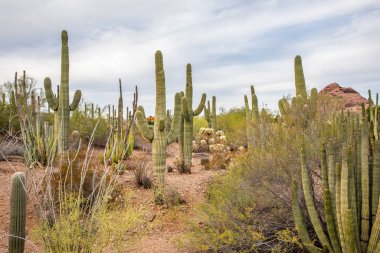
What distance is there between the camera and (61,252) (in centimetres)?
575

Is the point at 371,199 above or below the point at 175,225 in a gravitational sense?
above

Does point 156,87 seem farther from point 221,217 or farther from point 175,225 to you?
point 221,217

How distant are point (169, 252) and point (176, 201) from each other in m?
2.31

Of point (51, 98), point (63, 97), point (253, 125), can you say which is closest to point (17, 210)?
point (63, 97)

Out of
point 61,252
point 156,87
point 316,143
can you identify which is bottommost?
point 61,252

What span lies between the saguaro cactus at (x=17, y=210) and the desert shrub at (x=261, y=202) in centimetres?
275

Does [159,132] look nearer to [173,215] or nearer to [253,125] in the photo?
[173,215]

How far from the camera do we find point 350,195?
498 centimetres

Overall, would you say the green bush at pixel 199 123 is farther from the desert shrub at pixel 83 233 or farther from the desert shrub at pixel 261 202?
the desert shrub at pixel 83 233

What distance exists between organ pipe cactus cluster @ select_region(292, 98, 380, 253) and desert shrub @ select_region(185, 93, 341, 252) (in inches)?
33.5

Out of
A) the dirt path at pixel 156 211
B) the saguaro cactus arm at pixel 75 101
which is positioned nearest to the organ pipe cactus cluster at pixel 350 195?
the dirt path at pixel 156 211

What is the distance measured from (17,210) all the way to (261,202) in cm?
395

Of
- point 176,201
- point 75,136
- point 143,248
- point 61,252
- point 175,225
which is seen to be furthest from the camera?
point 75,136

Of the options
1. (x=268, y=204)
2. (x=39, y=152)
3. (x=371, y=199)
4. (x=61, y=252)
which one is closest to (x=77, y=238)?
(x=61, y=252)
